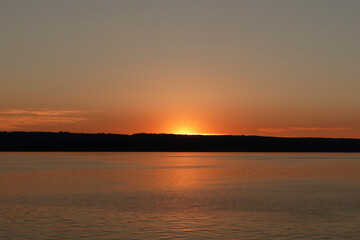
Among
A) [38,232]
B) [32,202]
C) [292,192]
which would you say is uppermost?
[292,192]

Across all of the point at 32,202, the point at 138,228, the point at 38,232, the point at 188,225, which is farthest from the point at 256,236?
the point at 32,202

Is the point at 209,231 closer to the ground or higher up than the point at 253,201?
closer to the ground

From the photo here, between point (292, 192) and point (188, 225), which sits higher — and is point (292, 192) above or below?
above

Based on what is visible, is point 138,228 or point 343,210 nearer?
point 138,228

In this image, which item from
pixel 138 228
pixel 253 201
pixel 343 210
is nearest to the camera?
pixel 138 228

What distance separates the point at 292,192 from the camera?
47375mm

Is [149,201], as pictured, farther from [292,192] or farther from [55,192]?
[292,192]

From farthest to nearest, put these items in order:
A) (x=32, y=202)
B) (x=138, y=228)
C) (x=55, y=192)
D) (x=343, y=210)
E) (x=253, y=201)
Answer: (x=55, y=192), (x=253, y=201), (x=32, y=202), (x=343, y=210), (x=138, y=228)

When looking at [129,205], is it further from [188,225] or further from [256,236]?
[256,236]

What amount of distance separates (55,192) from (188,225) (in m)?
20.6

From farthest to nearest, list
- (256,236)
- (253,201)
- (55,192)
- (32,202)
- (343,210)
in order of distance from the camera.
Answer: (55,192)
(253,201)
(32,202)
(343,210)
(256,236)

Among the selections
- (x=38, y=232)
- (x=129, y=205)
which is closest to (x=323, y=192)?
(x=129, y=205)

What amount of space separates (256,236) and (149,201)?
15653 millimetres

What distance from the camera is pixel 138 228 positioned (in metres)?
26.9
